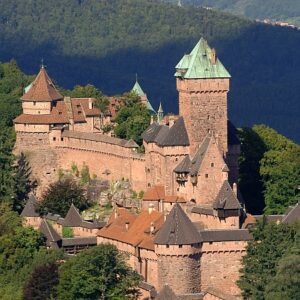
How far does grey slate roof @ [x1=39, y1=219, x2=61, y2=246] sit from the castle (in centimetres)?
136

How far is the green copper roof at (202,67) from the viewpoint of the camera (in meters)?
86.7

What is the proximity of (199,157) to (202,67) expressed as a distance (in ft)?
14.1

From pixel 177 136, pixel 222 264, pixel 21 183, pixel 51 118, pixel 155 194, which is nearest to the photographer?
pixel 222 264

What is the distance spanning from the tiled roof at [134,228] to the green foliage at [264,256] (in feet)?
13.8

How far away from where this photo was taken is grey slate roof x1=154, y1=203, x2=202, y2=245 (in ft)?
259

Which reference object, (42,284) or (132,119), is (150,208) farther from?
(132,119)

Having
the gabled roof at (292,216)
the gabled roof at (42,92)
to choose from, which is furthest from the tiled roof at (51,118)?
the gabled roof at (292,216)

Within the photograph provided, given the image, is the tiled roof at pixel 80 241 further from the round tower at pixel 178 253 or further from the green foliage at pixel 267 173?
the green foliage at pixel 267 173

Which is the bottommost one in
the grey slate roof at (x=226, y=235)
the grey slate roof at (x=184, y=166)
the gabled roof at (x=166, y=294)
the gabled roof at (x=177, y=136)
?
the gabled roof at (x=166, y=294)

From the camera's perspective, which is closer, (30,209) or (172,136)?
(172,136)

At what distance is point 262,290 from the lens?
77.7 m

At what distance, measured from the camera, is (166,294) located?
76750 mm

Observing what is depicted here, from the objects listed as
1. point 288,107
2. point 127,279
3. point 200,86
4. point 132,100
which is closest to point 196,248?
point 127,279

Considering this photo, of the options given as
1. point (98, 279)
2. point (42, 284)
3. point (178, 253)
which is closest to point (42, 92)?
point (42, 284)
